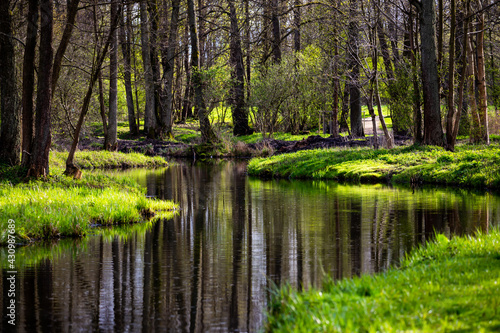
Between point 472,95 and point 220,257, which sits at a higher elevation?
point 472,95

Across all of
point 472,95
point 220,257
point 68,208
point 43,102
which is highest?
point 472,95

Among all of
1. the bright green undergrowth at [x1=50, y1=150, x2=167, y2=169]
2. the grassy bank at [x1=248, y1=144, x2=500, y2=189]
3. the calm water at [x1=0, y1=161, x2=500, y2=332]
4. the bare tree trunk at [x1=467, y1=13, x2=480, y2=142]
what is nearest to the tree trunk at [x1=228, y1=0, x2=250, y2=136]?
the bright green undergrowth at [x1=50, y1=150, x2=167, y2=169]

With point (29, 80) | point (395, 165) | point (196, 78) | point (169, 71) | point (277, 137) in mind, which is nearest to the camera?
point (29, 80)

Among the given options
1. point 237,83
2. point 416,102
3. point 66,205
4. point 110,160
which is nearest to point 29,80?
point 66,205

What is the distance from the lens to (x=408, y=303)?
462cm

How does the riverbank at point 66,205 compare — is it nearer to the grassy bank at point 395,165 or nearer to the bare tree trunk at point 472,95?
the grassy bank at point 395,165

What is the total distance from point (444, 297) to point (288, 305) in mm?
1335

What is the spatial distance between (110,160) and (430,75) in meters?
16.9

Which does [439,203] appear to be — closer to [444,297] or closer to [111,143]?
[444,297]

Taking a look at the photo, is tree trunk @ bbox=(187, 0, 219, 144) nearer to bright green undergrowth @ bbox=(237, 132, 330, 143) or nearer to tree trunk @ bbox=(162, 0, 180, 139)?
tree trunk @ bbox=(162, 0, 180, 139)

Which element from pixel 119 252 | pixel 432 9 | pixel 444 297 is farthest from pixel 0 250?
pixel 432 9

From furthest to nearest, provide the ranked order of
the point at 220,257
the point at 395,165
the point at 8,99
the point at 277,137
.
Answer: the point at 277,137, the point at 395,165, the point at 8,99, the point at 220,257

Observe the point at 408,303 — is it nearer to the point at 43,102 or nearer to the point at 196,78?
the point at 43,102

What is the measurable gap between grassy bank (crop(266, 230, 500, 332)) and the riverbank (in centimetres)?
643
